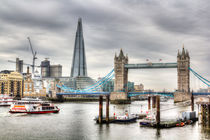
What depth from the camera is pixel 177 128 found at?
4500 centimetres

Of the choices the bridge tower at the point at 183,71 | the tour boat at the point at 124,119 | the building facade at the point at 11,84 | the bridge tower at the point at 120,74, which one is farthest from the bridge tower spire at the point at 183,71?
the tour boat at the point at 124,119

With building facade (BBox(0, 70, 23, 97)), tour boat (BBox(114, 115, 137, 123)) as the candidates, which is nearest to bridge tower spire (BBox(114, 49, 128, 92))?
building facade (BBox(0, 70, 23, 97))

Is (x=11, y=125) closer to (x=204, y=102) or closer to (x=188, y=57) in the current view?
(x=204, y=102)

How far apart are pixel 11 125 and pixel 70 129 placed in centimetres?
1056

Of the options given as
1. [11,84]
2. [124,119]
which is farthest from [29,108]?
[11,84]

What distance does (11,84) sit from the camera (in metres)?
167

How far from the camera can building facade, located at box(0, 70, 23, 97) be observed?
162875mm

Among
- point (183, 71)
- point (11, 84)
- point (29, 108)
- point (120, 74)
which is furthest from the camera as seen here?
point (11, 84)

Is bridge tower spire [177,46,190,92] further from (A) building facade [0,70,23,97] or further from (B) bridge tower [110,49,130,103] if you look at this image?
(A) building facade [0,70,23,97]

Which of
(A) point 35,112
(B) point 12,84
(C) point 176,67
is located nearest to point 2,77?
(B) point 12,84

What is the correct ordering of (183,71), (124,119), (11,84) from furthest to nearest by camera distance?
1. (11,84)
2. (183,71)
3. (124,119)

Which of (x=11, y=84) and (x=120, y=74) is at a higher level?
(x=120, y=74)

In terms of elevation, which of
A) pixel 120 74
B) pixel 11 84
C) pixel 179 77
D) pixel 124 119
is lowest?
pixel 124 119

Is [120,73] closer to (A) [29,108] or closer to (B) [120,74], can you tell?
(B) [120,74]
